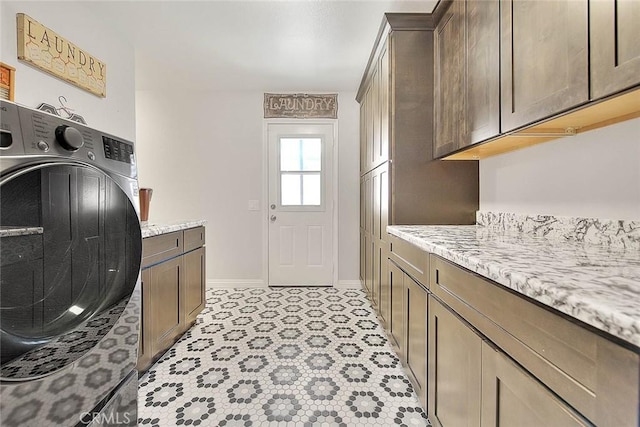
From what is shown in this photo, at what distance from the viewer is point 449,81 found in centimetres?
178

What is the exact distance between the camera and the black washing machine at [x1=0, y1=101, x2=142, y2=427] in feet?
2.34

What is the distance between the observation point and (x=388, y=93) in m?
2.11

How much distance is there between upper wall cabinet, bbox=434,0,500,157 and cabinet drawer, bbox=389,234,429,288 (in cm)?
63

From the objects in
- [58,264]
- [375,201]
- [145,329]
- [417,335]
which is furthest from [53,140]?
[375,201]

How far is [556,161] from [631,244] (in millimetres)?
494

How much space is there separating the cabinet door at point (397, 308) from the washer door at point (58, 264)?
53.3 inches

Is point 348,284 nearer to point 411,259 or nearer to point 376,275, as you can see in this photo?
point 376,275

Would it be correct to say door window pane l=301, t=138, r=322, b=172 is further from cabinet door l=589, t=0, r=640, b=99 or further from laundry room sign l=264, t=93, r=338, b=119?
cabinet door l=589, t=0, r=640, b=99

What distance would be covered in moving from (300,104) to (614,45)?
3.07 m

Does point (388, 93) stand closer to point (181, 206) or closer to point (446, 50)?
point (446, 50)

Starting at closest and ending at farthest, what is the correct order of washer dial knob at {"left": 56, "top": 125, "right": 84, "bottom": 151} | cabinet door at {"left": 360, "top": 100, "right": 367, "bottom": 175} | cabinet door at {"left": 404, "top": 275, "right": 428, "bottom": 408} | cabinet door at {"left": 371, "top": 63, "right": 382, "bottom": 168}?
washer dial knob at {"left": 56, "top": 125, "right": 84, "bottom": 151}, cabinet door at {"left": 404, "top": 275, "right": 428, "bottom": 408}, cabinet door at {"left": 371, "top": 63, "right": 382, "bottom": 168}, cabinet door at {"left": 360, "top": 100, "right": 367, "bottom": 175}

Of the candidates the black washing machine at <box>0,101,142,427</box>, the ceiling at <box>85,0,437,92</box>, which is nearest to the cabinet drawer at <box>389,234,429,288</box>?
the black washing machine at <box>0,101,142,427</box>

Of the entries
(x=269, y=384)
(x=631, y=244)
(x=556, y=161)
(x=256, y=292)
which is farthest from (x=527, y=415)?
(x=256, y=292)

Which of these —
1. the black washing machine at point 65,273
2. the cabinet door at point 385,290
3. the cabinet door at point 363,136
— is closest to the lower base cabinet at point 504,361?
the cabinet door at point 385,290
